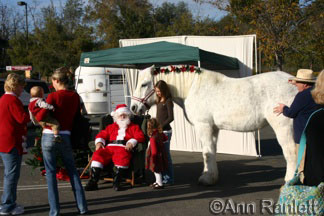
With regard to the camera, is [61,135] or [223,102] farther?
[223,102]

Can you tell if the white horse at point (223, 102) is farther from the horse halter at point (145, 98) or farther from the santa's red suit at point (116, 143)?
the santa's red suit at point (116, 143)

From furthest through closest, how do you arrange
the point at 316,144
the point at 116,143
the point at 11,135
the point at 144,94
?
1. the point at 144,94
2. the point at 116,143
3. the point at 11,135
4. the point at 316,144

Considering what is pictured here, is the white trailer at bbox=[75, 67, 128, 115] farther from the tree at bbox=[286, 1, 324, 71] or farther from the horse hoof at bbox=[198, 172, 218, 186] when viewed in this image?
the horse hoof at bbox=[198, 172, 218, 186]

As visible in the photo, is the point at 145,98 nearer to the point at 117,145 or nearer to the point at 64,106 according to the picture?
the point at 117,145

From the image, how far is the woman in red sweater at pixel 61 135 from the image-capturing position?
4.11 metres

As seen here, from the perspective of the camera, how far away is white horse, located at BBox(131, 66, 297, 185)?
5629 millimetres

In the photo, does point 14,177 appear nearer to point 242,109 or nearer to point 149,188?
point 149,188

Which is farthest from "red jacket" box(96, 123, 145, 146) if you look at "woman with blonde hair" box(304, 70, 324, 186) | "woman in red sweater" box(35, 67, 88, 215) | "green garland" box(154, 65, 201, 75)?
"woman with blonde hair" box(304, 70, 324, 186)

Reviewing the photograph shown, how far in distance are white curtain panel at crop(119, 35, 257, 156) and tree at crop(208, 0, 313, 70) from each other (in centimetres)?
560

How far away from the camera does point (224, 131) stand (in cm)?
915

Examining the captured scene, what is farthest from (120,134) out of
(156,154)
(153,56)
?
(153,56)

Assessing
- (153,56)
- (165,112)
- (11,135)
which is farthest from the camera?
(153,56)

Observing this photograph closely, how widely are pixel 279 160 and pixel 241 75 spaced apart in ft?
7.10

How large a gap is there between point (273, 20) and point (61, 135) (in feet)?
39.5
